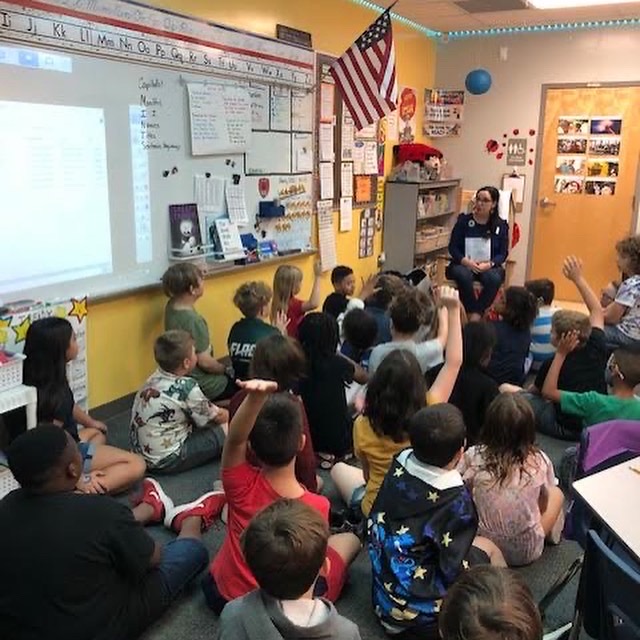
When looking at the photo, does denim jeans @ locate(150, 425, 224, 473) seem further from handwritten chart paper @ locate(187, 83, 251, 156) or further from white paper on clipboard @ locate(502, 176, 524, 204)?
white paper on clipboard @ locate(502, 176, 524, 204)

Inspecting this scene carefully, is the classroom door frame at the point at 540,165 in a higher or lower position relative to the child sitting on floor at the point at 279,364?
higher

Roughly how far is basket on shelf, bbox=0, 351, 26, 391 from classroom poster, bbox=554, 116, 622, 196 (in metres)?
6.00

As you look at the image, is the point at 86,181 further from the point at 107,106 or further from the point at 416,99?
the point at 416,99

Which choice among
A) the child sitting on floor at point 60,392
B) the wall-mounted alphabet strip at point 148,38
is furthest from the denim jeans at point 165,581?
the wall-mounted alphabet strip at point 148,38

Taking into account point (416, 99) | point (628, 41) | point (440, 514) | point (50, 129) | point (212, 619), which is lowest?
point (212, 619)

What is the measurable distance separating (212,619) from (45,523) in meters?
0.76

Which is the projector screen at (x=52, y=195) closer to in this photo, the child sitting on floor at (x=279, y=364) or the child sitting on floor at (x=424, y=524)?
the child sitting on floor at (x=279, y=364)

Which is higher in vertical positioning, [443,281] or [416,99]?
[416,99]

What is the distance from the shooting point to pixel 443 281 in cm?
706

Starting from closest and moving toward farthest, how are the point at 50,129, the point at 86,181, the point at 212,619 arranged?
the point at 212,619 → the point at 50,129 → the point at 86,181

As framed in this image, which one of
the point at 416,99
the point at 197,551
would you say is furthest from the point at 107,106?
the point at 416,99

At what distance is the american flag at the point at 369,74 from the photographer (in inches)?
185

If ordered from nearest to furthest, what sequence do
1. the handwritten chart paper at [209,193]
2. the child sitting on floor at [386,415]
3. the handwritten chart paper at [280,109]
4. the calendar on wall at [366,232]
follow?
the child sitting on floor at [386,415] → the handwritten chart paper at [209,193] → the handwritten chart paper at [280,109] → the calendar on wall at [366,232]

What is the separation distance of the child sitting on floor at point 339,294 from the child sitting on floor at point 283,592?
276 centimetres
